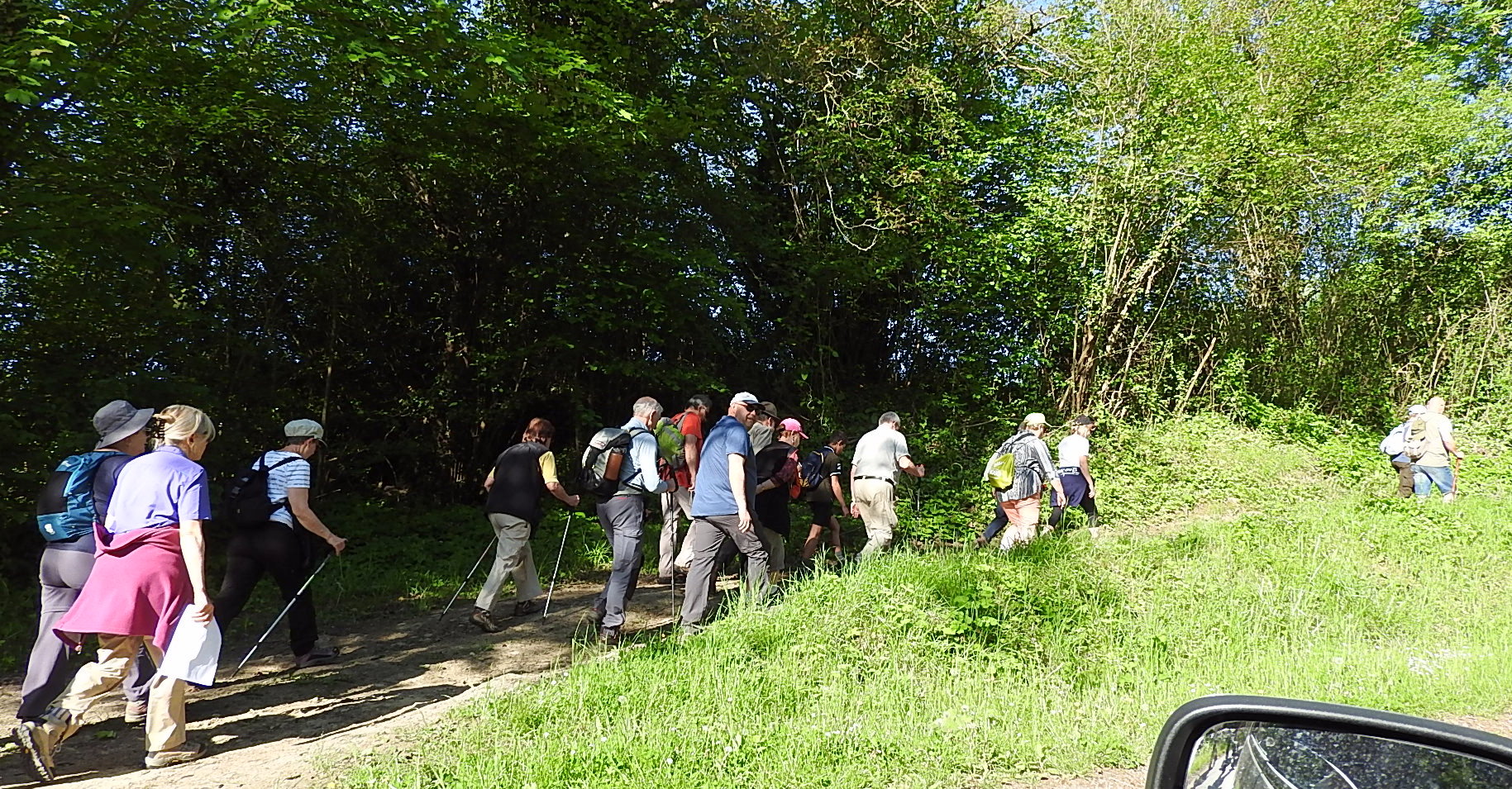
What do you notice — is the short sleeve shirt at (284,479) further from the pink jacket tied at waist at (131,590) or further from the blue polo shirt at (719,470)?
the blue polo shirt at (719,470)

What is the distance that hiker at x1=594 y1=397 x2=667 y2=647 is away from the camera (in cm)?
654

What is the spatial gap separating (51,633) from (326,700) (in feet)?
5.23

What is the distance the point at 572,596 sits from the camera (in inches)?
340

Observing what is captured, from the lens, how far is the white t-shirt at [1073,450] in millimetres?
10422

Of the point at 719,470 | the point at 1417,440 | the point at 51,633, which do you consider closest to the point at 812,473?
the point at 719,470

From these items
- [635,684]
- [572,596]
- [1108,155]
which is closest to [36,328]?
[572,596]

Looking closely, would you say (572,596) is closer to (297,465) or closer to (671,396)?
(297,465)

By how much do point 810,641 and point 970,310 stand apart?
38.1ft

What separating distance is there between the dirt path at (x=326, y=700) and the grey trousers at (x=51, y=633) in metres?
0.38

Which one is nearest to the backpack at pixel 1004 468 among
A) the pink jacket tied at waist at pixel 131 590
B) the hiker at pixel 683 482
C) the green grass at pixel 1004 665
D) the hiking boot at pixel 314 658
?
the green grass at pixel 1004 665

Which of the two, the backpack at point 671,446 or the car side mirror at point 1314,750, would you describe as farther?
the backpack at point 671,446

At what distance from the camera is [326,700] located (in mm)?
5699

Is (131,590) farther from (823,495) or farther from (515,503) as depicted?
(823,495)

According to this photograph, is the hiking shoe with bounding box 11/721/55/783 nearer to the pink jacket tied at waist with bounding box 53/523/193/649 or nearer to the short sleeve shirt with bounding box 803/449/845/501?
the pink jacket tied at waist with bounding box 53/523/193/649
